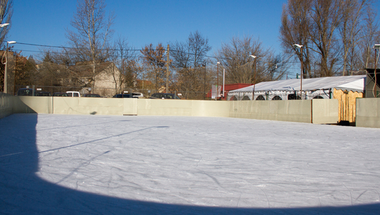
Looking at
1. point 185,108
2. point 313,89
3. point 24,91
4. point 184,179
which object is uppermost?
point 313,89

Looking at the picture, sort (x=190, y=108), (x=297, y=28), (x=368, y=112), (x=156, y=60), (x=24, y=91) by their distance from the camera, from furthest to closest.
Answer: (x=156, y=60) → (x=297, y=28) → (x=24, y=91) → (x=190, y=108) → (x=368, y=112)

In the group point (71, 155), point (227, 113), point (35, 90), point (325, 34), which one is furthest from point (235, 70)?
point (71, 155)

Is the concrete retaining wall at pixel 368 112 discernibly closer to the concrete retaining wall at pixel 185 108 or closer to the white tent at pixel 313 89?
the concrete retaining wall at pixel 185 108

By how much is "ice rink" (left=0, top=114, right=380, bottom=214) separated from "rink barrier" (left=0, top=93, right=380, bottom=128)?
9.63m

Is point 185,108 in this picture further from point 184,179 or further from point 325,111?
point 184,179

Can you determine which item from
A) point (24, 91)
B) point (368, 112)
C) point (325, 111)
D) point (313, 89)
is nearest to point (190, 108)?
point (325, 111)

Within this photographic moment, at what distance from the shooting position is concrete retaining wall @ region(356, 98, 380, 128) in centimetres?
1484

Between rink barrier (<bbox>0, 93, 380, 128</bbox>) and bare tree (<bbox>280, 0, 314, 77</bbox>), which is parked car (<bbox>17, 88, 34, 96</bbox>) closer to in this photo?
rink barrier (<bbox>0, 93, 380, 128</bbox>)

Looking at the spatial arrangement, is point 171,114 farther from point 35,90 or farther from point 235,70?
point 235,70

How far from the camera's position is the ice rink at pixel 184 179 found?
353 cm

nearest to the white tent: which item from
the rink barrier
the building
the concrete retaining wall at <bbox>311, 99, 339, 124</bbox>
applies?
the building

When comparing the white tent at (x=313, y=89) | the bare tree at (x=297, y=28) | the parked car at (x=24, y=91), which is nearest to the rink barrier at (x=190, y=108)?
the parked car at (x=24, y=91)

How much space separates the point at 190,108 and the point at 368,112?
42.5ft

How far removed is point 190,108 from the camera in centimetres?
2373
